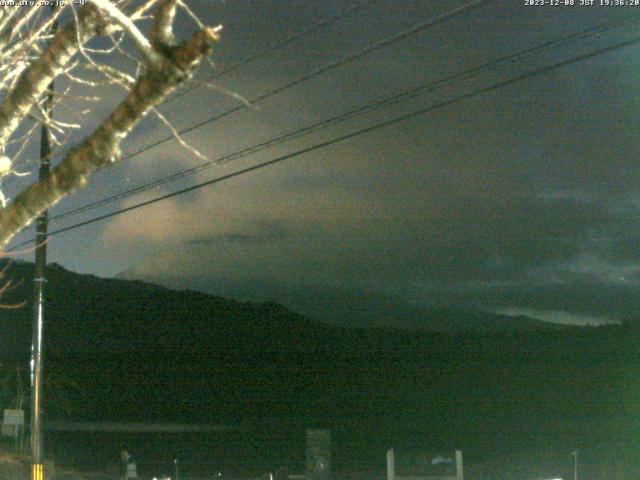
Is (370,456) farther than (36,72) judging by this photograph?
Yes

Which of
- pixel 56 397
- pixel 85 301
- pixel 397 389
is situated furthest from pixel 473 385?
pixel 85 301

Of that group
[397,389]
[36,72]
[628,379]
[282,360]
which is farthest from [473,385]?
[36,72]

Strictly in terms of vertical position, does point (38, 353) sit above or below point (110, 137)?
below

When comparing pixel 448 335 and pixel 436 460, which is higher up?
pixel 448 335

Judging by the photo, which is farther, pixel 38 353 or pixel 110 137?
pixel 38 353

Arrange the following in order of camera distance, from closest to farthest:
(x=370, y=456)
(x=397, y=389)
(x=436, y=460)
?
(x=436, y=460), (x=370, y=456), (x=397, y=389)

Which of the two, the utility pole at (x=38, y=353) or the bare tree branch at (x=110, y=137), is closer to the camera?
the bare tree branch at (x=110, y=137)

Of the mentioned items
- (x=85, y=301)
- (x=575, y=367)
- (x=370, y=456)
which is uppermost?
(x=85, y=301)

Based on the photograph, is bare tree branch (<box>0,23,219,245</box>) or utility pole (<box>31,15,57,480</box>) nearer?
bare tree branch (<box>0,23,219,245</box>)

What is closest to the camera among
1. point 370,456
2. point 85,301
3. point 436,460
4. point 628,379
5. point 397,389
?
point 436,460

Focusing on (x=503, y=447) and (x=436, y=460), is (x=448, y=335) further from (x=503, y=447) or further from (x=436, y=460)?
(x=436, y=460)
